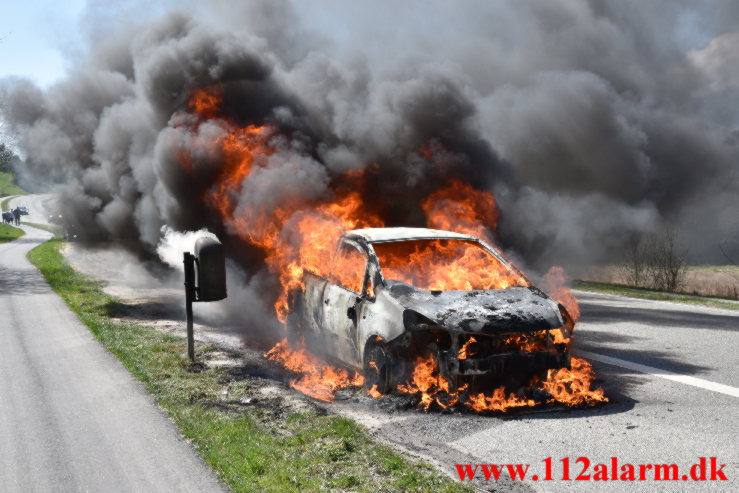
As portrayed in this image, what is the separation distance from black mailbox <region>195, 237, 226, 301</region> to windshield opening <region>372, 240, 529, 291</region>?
2097mm

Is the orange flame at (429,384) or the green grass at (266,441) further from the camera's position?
the orange flame at (429,384)

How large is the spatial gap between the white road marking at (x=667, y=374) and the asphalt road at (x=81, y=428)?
4.92 metres

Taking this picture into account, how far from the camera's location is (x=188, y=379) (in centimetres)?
712

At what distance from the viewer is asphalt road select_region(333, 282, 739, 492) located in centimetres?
445

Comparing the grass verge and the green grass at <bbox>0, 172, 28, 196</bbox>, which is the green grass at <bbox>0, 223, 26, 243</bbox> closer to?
the grass verge

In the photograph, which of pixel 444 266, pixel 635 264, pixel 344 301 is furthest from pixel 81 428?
pixel 635 264

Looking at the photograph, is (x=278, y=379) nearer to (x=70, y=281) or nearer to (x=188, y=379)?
(x=188, y=379)

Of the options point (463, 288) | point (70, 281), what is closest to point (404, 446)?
point (463, 288)

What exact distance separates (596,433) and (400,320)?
6.15ft

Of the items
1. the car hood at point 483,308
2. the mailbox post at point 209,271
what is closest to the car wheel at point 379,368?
the car hood at point 483,308

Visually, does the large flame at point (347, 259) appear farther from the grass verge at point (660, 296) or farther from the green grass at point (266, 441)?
the grass verge at point (660, 296)

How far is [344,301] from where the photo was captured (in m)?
6.78

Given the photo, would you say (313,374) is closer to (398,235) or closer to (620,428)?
(398,235)

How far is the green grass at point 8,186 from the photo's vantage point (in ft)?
405
